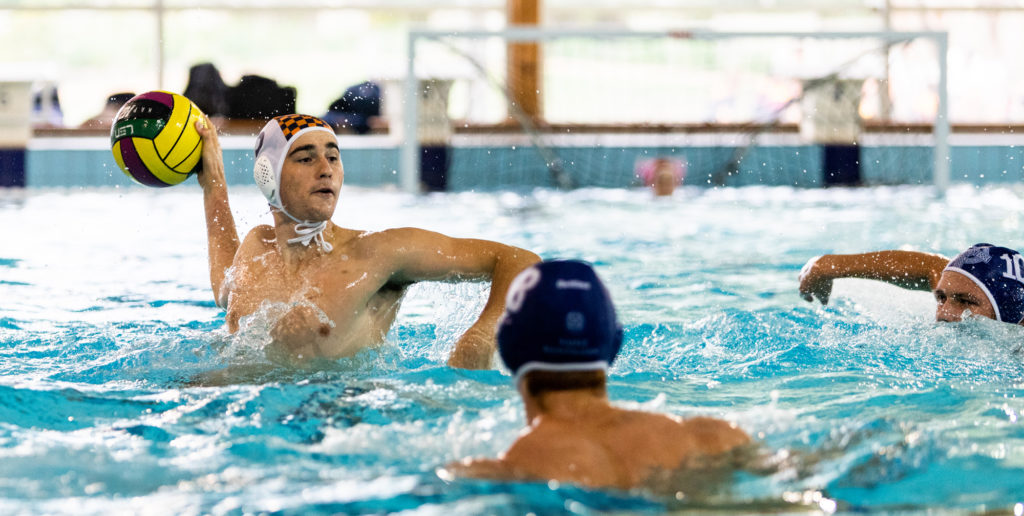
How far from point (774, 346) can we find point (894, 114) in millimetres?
10991

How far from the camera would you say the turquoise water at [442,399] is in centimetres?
236

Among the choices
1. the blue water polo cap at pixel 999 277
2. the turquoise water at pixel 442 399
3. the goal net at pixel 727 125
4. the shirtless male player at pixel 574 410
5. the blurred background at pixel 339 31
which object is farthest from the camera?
the blurred background at pixel 339 31

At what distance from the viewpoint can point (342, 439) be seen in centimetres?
279

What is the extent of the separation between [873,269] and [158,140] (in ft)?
9.11

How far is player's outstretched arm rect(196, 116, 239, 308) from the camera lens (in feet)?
13.0

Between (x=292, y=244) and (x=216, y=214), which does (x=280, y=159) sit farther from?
(x=216, y=214)

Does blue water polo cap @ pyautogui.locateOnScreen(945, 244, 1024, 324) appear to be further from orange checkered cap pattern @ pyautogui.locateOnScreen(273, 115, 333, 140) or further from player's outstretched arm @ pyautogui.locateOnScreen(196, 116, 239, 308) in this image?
player's outstretched arm @ pyautogui.locateOnScreen(196, 116, 239, 308)

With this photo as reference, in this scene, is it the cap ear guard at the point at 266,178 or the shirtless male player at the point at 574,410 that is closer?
the shirtless male player at the point at 574,410

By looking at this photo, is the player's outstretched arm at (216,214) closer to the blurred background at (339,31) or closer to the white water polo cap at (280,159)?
the white water polo cap at (280,159)

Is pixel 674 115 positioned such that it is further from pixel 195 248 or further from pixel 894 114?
pixel 195 248

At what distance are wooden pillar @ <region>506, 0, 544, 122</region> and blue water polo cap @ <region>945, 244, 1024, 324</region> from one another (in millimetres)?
10014

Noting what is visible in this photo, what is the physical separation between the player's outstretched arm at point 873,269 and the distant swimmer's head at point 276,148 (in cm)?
201

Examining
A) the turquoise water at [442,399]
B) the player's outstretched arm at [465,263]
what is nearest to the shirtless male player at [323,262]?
A: the player's outstretched arm at [465,263]

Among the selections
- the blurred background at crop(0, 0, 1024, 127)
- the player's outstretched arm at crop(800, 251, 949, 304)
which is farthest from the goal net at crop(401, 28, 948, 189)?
the player's outstretched arm at crop(800, 251, 949, 304)
